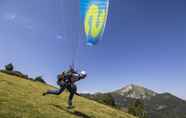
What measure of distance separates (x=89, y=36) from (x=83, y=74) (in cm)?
234

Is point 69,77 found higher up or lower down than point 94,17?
lower down

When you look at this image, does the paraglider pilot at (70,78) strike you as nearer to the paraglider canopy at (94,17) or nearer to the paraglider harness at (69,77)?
the paraglider harness at (69,77)

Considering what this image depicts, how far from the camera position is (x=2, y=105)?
14938 mm

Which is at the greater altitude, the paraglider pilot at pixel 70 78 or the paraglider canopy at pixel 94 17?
the paraglider canopy at pixel 94 17

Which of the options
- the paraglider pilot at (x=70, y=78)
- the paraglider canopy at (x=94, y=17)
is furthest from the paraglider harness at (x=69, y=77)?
the paraglider canopy at (x=94, y=17)

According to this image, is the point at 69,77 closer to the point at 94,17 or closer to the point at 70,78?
the point at 70,78

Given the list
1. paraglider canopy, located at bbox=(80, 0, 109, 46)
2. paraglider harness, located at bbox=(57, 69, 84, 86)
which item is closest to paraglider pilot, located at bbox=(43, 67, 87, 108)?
paraglider harness, located at bbox=(57, 69, 84, 86)

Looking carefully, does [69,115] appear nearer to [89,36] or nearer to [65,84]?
[65,84]

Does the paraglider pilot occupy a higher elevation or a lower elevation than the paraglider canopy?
lower

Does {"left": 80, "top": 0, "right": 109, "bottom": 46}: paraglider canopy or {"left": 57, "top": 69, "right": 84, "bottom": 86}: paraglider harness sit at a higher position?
{"left": 80, "top": 0, "right": 109, "bottom": 46}: paraglider canopy

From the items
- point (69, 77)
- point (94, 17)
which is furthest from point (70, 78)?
point (94, 17)

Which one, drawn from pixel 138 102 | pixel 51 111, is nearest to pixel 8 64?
pixel 138 102

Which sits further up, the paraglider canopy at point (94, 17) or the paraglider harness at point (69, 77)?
the paraglider canopy at point (94, 17)

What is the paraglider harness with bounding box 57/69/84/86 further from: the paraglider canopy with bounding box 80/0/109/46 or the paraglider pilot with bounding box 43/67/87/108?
A: the paraglider canopy with bounding box 80/0/109/46
